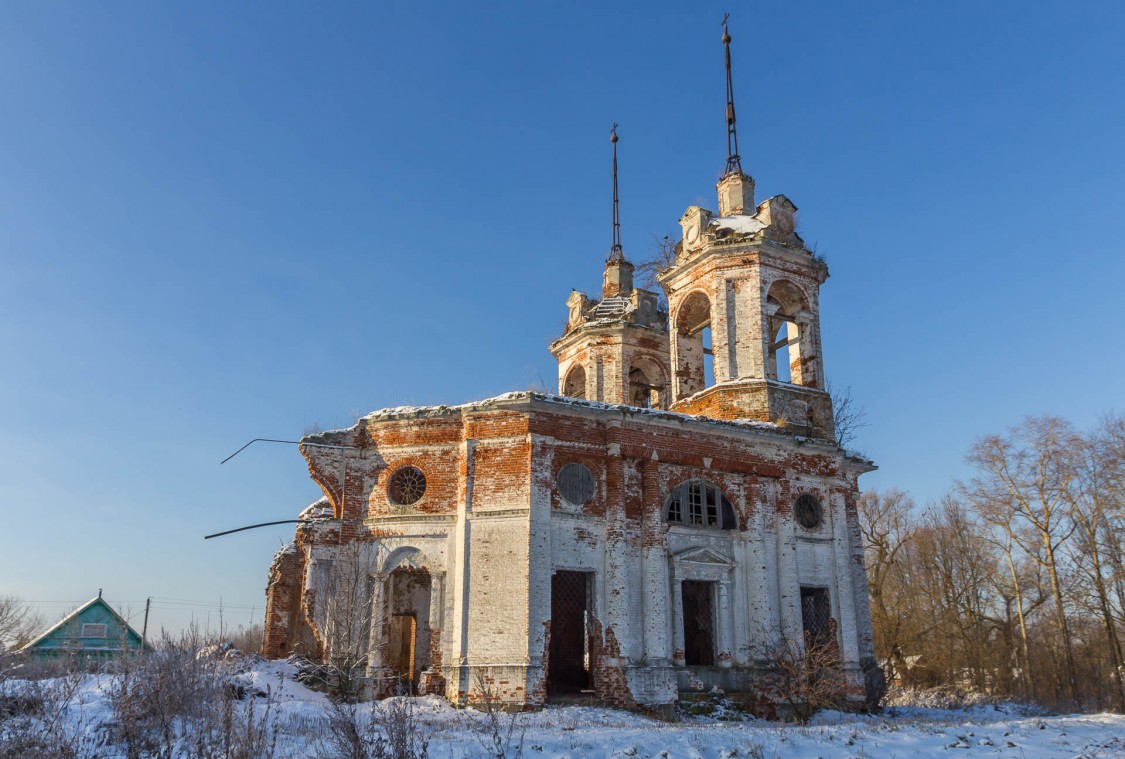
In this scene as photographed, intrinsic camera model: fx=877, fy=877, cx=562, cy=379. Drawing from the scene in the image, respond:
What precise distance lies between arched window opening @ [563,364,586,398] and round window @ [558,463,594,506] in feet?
28.6

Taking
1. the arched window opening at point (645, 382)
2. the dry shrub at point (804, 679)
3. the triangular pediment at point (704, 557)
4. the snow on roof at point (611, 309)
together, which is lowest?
the dry shrub at point (804, 679)

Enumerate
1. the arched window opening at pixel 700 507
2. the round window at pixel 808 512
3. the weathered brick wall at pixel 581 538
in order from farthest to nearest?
1. the round window at pixel 808 512
2. the arched window opening at pixel 700 507
3. the weathered brick wall at pixel 581 538

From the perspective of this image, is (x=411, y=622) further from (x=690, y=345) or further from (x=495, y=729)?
(x=495, y=729)

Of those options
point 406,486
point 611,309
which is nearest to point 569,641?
point 406,486

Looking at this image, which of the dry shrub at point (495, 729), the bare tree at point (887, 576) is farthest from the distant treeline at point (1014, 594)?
the dry shrub at point (495, 729)

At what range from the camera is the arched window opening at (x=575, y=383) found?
27250 millimetres

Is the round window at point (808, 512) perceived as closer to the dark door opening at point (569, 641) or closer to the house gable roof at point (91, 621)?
A: the dark door opening at point (569, 641)

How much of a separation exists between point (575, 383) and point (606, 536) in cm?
1013

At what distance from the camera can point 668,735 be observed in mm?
12578

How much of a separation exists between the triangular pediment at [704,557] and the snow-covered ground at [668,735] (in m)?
3.59

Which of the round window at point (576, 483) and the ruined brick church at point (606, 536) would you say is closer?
the ruined brick church at point (606, 536)

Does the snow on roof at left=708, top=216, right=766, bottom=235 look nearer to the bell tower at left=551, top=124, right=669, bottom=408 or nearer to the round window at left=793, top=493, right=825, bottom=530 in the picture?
the bell tower at left=551, top=124, right=669, bottom=408

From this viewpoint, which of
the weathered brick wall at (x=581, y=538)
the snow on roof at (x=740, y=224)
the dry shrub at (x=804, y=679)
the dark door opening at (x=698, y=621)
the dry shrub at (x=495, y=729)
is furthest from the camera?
the snow on roof at (x=740, y=224)

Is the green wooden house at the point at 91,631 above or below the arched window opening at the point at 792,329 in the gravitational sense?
below
